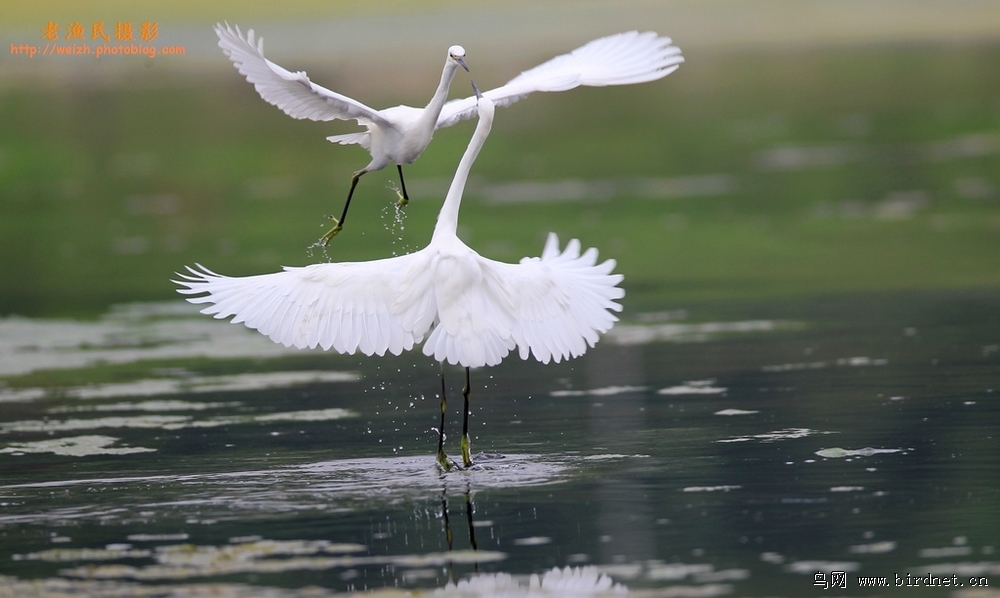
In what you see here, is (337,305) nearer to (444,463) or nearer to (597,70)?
(444,463)

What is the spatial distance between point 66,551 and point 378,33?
224 feet

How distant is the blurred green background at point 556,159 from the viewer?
75.2ft

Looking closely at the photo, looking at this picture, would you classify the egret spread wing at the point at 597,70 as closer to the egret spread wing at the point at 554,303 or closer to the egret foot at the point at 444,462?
the egret spread wing at the point at 554,303

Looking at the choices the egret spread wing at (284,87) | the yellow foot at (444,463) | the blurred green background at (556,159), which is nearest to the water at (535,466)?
the yellow foot at (444,463)

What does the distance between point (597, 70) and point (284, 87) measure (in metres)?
2.95

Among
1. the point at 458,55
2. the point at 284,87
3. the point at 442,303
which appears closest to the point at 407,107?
the point at 458,55

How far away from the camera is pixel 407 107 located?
12523mm

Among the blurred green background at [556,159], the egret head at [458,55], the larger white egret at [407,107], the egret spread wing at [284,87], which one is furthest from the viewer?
the blurred green background at [556,159]

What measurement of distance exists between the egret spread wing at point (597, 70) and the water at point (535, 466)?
8.32ft

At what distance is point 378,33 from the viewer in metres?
76.4

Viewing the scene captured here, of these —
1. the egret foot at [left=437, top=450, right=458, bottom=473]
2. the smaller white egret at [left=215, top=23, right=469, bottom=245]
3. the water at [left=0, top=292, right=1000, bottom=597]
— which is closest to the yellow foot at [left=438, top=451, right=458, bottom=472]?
the egret foot at [left=437, top=450, right=458, bottom=473]

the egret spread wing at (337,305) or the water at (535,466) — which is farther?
the egret spread wing at (337,305)

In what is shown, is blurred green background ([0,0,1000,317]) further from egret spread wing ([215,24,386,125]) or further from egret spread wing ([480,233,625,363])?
egret spread wing ([215,24,386,125])

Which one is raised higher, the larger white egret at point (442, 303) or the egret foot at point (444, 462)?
the larger white egret at point (442, 303)
